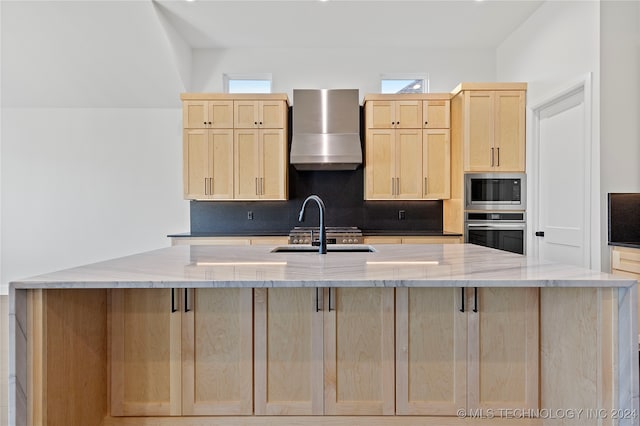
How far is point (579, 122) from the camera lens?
3094 millimetres

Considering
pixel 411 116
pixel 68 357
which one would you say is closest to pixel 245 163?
pixel 411 116

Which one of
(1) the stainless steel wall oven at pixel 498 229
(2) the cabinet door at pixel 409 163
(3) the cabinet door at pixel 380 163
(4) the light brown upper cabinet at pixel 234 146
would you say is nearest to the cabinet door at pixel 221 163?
(4) the light brown upper cabinet at pixel 234 146

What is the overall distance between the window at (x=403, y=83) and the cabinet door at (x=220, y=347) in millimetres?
3633

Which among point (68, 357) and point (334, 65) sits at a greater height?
point (334, 65)

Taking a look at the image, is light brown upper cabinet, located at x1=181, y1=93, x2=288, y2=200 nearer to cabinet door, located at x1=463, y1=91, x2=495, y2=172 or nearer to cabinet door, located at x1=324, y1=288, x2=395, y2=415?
cabinet door, located at x1=463, y1=91, x2=495, y2=172

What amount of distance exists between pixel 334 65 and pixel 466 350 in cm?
373

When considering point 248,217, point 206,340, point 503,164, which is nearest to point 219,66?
point 248,217

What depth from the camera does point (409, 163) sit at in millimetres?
4148

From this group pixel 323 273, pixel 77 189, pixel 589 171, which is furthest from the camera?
pixel 77 189

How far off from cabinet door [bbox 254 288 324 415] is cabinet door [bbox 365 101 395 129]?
9.23 ft

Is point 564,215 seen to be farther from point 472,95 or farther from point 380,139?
point 380,139

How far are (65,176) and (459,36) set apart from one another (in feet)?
16.6

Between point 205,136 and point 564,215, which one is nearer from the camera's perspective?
point 564,215

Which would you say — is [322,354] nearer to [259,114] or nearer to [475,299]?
[475,299]
